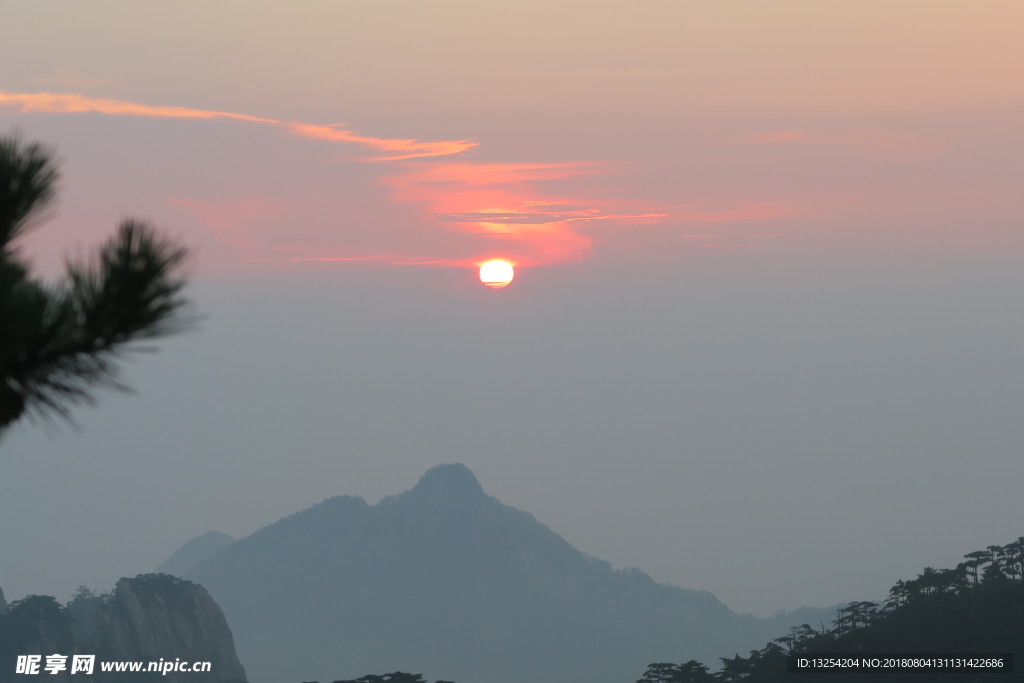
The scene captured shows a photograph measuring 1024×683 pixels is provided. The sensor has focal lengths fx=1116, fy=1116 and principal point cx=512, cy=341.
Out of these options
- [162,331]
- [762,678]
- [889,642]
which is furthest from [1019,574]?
[162,331]

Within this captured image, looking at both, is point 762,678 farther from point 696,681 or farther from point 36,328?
point 36,328

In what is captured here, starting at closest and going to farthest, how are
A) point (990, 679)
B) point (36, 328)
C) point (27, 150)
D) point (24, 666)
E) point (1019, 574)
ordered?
point (36, 328) → point (27, 150) → point (990, 679) → point (1019, 574) → point (24, 666)

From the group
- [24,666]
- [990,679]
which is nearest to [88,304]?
[990,679]

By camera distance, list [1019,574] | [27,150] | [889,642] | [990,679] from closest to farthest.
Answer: [27,150], [990,679], [889,642], [1019,574]

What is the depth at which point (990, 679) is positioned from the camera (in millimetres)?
93250

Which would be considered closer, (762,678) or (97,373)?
(97,373)

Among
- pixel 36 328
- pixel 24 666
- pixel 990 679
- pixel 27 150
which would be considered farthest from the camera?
pixel 24 666

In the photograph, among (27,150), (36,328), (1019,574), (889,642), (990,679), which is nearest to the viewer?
(36,328)

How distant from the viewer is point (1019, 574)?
367ft

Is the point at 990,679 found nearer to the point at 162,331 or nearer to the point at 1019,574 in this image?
the point at 1019,574

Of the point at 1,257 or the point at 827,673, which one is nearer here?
the point at 1,257

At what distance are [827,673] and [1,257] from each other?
104437 millimetres

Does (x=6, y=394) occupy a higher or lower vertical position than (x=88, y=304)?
lower

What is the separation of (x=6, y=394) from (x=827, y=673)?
10427 centimetres
